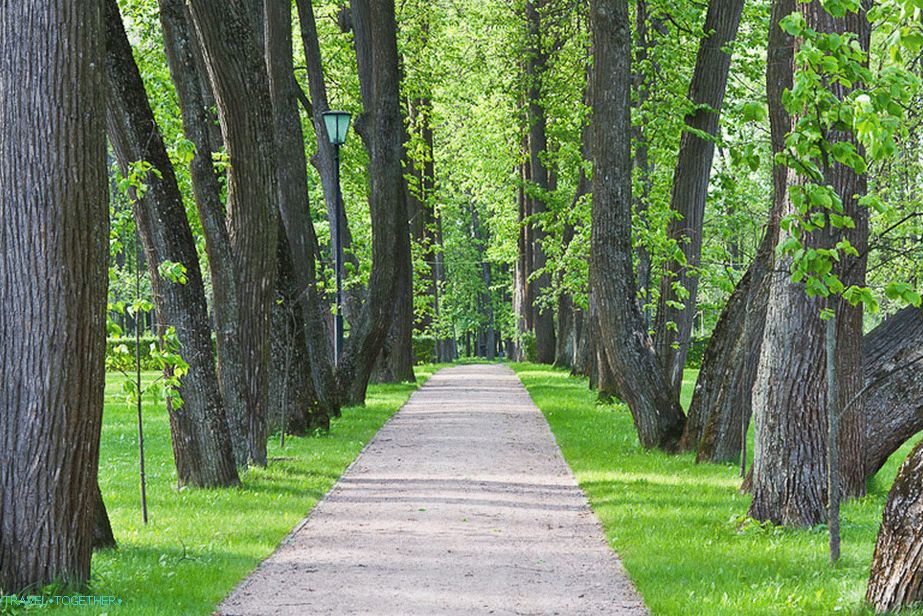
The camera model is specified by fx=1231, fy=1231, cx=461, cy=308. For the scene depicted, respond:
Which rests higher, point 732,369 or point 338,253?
point 338,253

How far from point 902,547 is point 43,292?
4880mm

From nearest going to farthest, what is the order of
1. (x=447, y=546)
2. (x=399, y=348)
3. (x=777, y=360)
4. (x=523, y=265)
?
(x=777, y=360) < (x=447, y=546) < (x=399, y=348) < (x=523, y=265)

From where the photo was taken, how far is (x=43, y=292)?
7.01 m

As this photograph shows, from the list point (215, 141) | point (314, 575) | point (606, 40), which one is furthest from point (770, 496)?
point (215, 141)

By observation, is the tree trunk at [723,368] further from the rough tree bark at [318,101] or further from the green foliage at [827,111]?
the rough tree bark at [318,101]

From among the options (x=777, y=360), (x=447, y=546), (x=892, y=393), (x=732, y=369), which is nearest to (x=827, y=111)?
(x=777, y=360)

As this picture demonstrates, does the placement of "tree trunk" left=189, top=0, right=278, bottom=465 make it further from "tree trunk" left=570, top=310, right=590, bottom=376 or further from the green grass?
"tree trunk" left=570, top=310, right=590, bottom=376

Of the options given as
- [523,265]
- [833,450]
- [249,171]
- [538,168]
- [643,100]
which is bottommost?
[833,450]

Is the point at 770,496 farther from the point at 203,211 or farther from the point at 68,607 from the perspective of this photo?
the point at 203,211

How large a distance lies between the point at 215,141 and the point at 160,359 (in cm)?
704

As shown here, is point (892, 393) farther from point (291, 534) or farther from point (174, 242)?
point (174, 242)

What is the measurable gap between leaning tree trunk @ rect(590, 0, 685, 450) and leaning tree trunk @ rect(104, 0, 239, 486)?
5.43 meters

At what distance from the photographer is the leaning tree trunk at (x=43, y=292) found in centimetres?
698

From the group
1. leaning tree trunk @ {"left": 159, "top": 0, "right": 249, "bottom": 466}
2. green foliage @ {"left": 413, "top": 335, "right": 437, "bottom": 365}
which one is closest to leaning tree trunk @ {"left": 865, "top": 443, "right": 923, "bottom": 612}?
leaning tree trunk @ {"left": 159, "top": 0, "right": 249, "bottom": 466}
